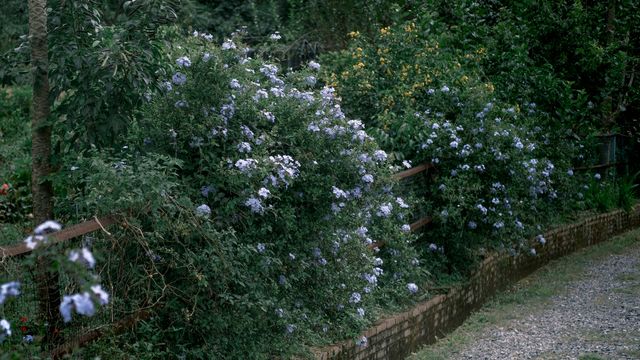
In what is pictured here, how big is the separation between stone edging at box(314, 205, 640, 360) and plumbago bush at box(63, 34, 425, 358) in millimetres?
229

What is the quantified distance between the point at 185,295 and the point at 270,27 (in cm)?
1460

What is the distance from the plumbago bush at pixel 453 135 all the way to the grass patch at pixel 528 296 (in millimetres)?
540

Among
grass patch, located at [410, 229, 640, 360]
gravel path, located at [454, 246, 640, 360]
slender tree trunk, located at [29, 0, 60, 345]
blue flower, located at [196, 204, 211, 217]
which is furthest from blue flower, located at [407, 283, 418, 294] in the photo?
slender tree trunk, located at [29, 0, 60, 345]

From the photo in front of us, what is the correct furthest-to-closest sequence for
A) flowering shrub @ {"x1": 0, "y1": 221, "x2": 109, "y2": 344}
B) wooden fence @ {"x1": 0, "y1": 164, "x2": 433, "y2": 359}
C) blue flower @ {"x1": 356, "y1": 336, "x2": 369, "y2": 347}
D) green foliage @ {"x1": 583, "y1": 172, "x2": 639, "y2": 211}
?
green foliage @ {"x1": 583, "y1": 172, "x2": 639, "y2": 211}, blue flower @ {"x1": 356, "y1": 336, "x2": 369, "y2": 347}, wooden fence @ {"x1": 0, "y1": 164, "x2": 433, "y2": 359}, flowering shrub @ {"x1": 0, "y1": 221, "x2": 109, "y2": 344}

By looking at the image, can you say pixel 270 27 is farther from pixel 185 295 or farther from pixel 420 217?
pixel 185 295

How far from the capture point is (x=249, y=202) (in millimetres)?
5207

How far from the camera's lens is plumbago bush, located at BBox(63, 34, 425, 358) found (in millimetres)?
4836

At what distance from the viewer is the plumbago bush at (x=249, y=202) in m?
4.84

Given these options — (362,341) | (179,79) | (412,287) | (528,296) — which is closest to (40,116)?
(179,79)

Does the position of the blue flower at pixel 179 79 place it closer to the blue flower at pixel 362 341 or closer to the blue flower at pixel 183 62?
the blue flower at pixel 183 62

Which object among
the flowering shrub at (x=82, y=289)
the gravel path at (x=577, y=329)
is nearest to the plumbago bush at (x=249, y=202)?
the gravel path at (x=577, y=329)

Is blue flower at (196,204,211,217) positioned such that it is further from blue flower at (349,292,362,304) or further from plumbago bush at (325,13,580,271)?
plumbago bush at (325,13,580,271)

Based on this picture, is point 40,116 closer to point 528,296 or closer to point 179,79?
point 179,79

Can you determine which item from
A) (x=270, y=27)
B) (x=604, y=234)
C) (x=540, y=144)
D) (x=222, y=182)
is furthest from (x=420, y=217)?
(x=270, y=27)
